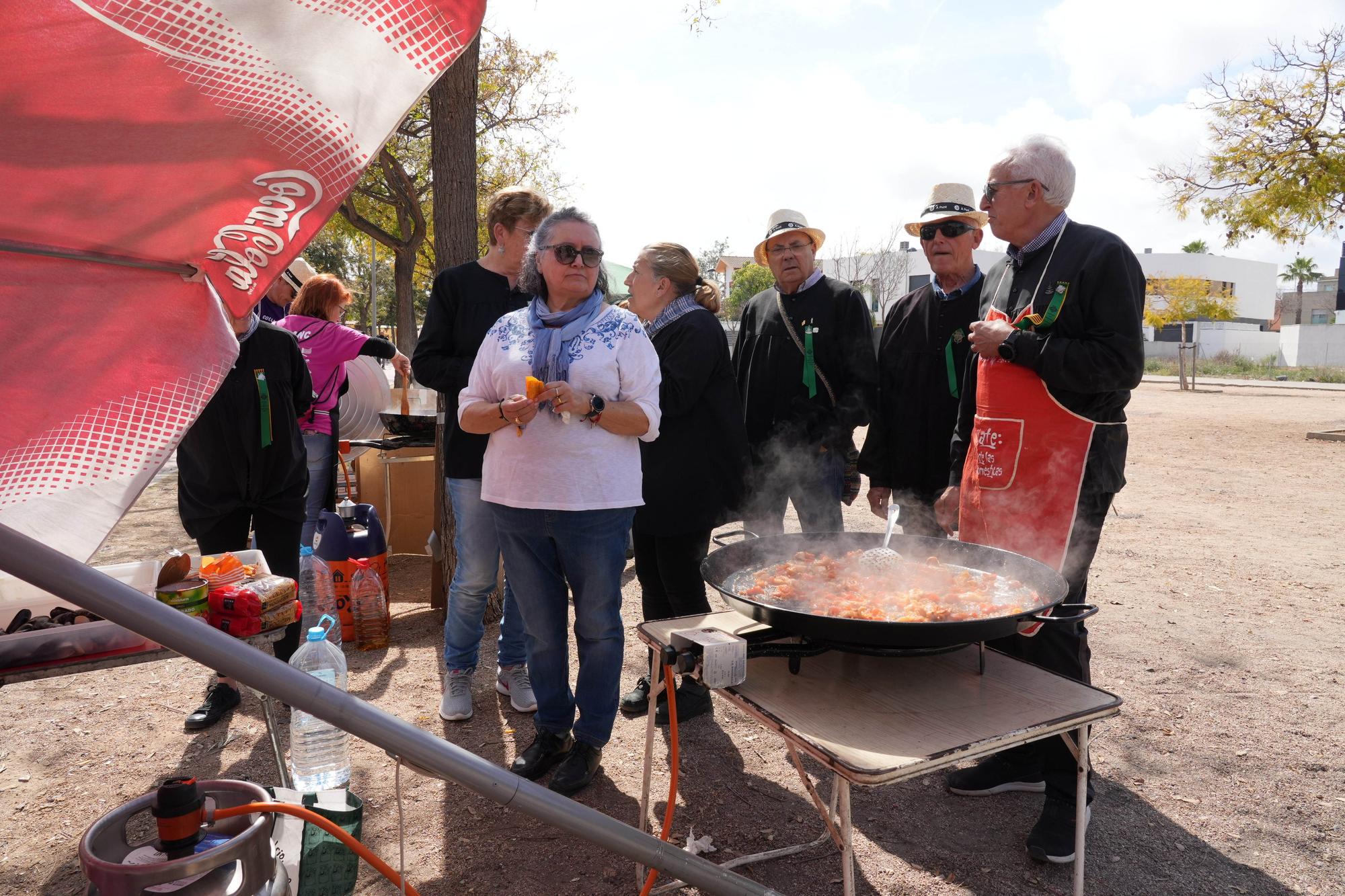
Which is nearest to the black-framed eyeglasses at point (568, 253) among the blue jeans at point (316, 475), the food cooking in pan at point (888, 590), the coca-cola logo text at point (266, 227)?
the food cooking in pan at point (888, 590)

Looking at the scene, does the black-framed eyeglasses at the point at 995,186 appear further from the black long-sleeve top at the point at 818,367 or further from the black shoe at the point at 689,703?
the black shoe at the point at 689,703

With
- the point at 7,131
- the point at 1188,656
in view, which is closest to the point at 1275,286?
the point at 1188,656

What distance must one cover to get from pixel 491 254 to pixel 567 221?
937 millimetres

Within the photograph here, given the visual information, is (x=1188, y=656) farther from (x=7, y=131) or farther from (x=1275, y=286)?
(x=1275, y=286)

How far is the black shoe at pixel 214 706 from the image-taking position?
3740 mm

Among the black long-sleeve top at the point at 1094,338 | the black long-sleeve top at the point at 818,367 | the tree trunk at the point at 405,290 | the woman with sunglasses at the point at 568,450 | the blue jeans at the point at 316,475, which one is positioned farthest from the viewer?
the tree trunk at the point at 405,290

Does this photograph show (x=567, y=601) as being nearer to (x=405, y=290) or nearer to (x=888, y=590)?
(x=888, y=590)

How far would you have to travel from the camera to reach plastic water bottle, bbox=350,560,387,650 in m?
4.71

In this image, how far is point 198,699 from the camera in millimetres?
4098

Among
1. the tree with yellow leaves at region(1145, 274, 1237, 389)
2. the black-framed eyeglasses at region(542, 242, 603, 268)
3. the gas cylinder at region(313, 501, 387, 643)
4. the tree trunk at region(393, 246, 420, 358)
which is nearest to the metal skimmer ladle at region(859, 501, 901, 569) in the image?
the black-framed eyeglasses at region(542, 242, 603, 268)

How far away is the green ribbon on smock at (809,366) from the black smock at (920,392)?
1.05ft

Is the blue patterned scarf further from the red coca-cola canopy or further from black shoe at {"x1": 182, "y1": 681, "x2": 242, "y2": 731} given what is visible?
black shoe at {"x1": 182, "y1": 681, "x2": 242, "y2": 731}

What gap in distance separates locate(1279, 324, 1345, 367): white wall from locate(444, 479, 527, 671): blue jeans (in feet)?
167

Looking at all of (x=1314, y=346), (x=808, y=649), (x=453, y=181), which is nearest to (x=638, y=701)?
(x=808, y=649)
